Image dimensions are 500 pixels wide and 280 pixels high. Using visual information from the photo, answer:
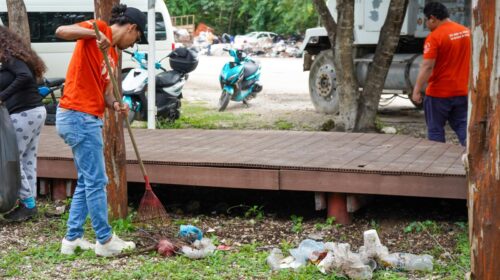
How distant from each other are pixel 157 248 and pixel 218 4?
44078 mm

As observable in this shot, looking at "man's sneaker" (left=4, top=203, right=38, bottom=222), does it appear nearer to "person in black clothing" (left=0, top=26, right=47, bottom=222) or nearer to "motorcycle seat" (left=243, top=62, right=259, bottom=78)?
"person in black clothing" (left=0, top=26, right=47, bottom=222)

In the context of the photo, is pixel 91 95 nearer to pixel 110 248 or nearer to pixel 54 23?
pixel 110 248

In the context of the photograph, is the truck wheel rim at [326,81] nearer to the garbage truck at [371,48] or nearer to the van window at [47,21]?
the garbage truck at [371,48]

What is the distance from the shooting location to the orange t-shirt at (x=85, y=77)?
546 centimetres

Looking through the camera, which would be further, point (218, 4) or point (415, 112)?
point (218, 4)

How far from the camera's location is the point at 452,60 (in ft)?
26.0

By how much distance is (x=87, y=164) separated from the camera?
5609 millimetres

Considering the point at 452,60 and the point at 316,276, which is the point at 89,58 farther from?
the point at 452,60

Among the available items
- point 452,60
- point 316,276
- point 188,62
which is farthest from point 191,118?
point 316,276

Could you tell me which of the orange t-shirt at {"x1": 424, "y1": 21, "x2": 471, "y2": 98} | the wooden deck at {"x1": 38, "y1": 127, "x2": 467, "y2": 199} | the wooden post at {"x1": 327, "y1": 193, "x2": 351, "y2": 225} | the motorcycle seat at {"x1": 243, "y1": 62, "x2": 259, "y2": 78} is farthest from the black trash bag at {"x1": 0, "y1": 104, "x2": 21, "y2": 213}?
the motorcycle seat at {"x1": 243, "y1": 62, "x2": 259, "y2": 78}

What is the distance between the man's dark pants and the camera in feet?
26.2

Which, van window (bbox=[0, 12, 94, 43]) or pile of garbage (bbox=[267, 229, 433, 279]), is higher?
van window (bbox=[0, 12, 94, 43])

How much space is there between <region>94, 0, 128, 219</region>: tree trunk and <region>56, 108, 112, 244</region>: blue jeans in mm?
652

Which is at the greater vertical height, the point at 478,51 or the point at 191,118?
the point at 478,51
